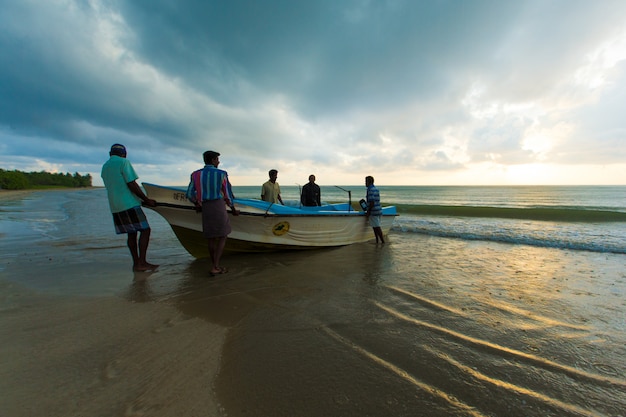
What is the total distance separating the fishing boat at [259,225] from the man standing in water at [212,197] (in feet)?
1.79

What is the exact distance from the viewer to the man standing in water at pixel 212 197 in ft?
14.5

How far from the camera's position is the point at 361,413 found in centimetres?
163

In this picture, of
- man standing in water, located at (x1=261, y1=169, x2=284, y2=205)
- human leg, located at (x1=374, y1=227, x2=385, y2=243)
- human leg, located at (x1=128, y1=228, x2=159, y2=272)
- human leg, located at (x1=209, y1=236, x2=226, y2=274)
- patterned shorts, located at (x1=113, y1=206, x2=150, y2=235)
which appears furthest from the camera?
human leg, located at (x1=374, y1=227, x2=385, y2=243)

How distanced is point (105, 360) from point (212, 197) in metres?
2.69

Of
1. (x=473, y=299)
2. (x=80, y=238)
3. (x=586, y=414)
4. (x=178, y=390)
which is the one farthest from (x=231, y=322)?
(x=80, y=238)

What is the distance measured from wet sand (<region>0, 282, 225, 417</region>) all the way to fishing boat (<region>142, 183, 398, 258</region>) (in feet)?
7.06

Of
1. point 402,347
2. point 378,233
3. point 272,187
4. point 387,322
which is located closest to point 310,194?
point 272,187

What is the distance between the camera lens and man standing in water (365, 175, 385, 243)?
24.5 feet

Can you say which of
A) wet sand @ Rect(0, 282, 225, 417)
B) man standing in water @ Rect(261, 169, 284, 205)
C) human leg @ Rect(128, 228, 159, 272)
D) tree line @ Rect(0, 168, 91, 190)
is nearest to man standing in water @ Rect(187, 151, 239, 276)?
human leg @ Rect(128, 228, 159, 272)

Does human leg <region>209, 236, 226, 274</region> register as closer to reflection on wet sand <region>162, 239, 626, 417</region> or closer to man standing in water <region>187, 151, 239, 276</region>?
man standing in water <region>187, 151, 239, 276</region>

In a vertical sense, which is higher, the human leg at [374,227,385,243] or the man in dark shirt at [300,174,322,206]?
the man in dark shirt at [300,174,322,206]

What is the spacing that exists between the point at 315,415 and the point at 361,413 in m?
0.28

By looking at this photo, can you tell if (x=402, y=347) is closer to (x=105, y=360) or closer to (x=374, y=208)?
(x=105, y=360)

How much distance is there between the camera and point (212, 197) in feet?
14.5
